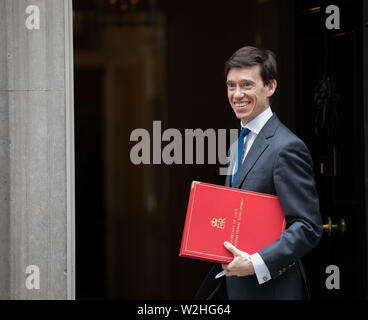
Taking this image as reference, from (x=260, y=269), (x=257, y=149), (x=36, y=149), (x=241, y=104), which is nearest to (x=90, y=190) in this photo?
(x=36, y=149)

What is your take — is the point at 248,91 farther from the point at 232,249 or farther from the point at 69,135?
the point at 69,135

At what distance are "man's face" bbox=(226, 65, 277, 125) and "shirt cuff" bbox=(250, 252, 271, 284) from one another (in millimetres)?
774

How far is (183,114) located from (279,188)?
13.5 ft

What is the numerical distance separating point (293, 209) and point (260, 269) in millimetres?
341

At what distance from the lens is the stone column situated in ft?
10.8

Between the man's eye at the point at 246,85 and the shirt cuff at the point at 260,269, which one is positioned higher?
the man's eye at the point at 246,85

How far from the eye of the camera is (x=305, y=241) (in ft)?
8.43

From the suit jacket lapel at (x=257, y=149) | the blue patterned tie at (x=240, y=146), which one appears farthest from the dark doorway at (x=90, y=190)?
the suit jacket lapel at (x=257, y=149)

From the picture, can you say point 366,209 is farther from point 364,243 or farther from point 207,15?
point 207,15

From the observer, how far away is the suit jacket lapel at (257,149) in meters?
2.75

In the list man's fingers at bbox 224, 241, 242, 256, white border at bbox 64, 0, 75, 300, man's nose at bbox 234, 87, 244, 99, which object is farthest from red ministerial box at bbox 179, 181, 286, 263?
white border at bbox 64, 0, 75, 300

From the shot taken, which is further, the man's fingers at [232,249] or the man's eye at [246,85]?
the man's eye at [246,85]

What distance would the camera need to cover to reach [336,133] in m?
3.81

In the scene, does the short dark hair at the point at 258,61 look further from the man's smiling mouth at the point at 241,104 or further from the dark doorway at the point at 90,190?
the dark doorway at the point at 90,190
